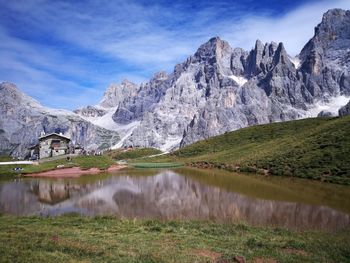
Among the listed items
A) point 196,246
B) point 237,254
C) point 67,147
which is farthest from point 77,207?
point 67,147

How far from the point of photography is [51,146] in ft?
349

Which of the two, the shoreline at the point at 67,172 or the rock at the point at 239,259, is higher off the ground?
the shoreline at the point at 67,172

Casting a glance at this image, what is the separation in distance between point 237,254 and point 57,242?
9.89 metres

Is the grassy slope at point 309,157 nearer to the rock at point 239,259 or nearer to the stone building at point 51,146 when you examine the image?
the rock at point 239,259

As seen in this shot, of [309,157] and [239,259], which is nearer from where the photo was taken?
[239,259]

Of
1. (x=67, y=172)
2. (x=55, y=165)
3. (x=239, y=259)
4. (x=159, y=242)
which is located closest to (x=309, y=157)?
(x=67, y=172)

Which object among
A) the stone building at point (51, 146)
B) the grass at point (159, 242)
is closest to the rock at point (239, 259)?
the grass at point (159, 242)

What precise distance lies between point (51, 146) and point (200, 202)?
250ft

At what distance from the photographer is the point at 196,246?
20.7 meters

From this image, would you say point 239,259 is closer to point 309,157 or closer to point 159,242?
point 159,242

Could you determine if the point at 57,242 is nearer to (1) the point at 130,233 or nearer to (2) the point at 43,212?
(1) the point at 130,233

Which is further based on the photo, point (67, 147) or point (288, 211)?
point (67, 147)

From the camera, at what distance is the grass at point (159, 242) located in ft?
57.7

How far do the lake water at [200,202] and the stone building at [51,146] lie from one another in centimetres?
4933
